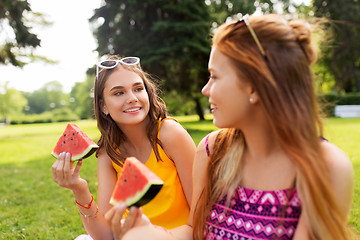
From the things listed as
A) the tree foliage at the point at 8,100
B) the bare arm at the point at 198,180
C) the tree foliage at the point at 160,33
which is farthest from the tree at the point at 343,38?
the tree foliage at the point at 8,100

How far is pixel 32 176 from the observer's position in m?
8.85

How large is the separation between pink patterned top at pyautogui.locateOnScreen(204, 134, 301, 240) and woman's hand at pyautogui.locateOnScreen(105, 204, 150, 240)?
49cm

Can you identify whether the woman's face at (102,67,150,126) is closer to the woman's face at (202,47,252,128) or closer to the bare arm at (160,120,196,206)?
the bare arm at (160,120,196,206)

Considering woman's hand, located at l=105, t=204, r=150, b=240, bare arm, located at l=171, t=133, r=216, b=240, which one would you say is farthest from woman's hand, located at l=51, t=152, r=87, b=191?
bare arm, located at l=171, t=133, r=216, b=240

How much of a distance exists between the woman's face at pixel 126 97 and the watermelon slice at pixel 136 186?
902 mm

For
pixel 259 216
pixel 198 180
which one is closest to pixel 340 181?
pixel 259 216

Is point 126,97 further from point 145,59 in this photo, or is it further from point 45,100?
point 45,100

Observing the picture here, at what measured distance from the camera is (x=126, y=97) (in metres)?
3.03

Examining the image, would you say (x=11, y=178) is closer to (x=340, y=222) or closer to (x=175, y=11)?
(x=340, y=222)

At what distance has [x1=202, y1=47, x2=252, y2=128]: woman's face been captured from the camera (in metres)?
1.86

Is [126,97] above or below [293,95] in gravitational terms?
below

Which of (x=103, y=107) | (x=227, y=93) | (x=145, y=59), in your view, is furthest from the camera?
(x=145, y=59)

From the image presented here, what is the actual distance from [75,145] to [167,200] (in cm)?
97

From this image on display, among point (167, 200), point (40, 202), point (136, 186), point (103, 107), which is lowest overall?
point (40, 202)
